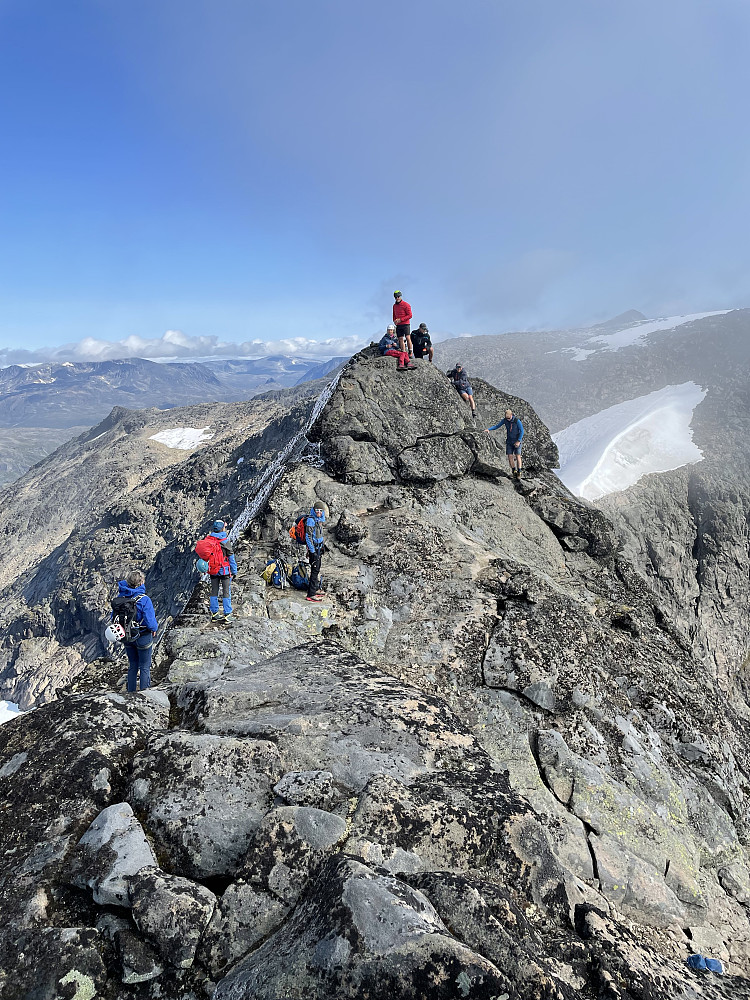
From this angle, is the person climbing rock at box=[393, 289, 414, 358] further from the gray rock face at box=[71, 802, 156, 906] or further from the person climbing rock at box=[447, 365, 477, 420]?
the gray rock face at box=[71, 802, 156, 906]

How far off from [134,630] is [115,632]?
1.38 ft

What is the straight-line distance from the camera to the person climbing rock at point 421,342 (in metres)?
27.9

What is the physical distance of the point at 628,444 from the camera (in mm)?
77250

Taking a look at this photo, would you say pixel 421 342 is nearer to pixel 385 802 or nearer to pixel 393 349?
pixel 393 349

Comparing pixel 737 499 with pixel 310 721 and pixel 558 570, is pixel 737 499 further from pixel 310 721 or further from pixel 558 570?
pixel 310 721

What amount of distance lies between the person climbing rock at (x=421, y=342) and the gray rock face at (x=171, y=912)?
25.4 m

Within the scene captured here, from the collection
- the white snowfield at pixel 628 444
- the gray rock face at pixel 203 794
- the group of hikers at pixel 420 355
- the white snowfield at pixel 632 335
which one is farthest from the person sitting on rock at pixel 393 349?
the white snowfield at pixel 632 335

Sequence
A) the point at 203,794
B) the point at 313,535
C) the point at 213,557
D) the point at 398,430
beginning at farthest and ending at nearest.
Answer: the point at 398,430, the point at 313,535, the point at 213,557, the point at 203,794

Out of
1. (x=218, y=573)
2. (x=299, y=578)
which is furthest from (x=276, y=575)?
(x=218, y=573)

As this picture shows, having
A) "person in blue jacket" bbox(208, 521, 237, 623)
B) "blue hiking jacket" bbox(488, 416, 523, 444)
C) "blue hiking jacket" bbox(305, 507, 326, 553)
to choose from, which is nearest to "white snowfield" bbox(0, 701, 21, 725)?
"person in blue jacket" bbox(208, 521, 237, 623)

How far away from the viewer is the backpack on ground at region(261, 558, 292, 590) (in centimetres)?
1755

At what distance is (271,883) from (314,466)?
17853 mm

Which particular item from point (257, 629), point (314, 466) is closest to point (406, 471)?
point (314, 466)

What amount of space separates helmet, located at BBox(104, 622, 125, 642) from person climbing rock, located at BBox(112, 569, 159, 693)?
135 mm
